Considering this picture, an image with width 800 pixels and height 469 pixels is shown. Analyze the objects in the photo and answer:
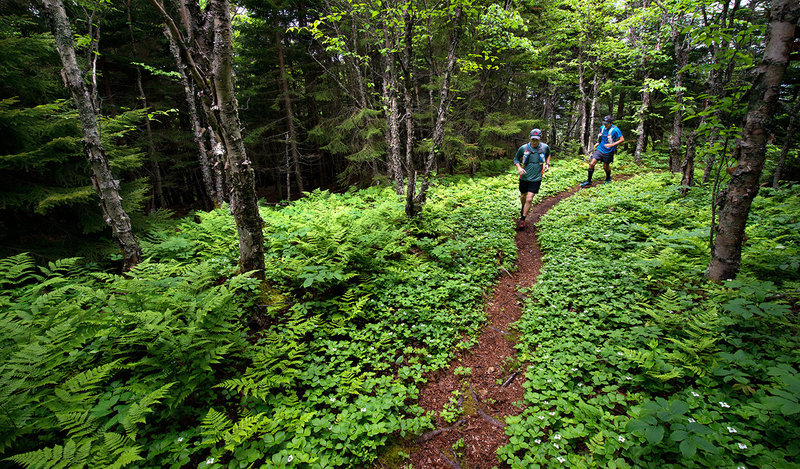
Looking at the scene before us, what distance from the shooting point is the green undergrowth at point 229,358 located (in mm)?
2535

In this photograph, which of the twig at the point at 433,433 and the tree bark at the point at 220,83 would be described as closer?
the twig at the point at 433,433

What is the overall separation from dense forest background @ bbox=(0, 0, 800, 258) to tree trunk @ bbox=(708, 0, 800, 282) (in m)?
0.19

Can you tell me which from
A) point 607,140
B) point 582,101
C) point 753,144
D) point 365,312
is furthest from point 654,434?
point 582,101

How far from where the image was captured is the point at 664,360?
336 cm

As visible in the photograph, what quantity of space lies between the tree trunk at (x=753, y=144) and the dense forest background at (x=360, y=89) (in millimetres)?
194

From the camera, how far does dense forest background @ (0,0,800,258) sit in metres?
6.38

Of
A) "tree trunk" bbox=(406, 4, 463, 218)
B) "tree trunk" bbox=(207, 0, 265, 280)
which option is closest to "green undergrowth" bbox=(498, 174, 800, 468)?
"tree trunk" bbox=(406, 4, 463, 218)

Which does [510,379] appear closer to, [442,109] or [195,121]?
[442,109]

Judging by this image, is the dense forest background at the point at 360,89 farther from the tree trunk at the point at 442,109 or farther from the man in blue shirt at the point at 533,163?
the man in blue shirt at the point at 533,163

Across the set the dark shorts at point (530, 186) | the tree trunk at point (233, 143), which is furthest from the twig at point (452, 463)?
the dark shorts at point (530, 186)

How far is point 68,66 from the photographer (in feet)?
17.1

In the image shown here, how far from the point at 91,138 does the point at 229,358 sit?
5.35m

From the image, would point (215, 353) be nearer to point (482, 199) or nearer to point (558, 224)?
point (558, 224)

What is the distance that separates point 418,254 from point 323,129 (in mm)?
12816
